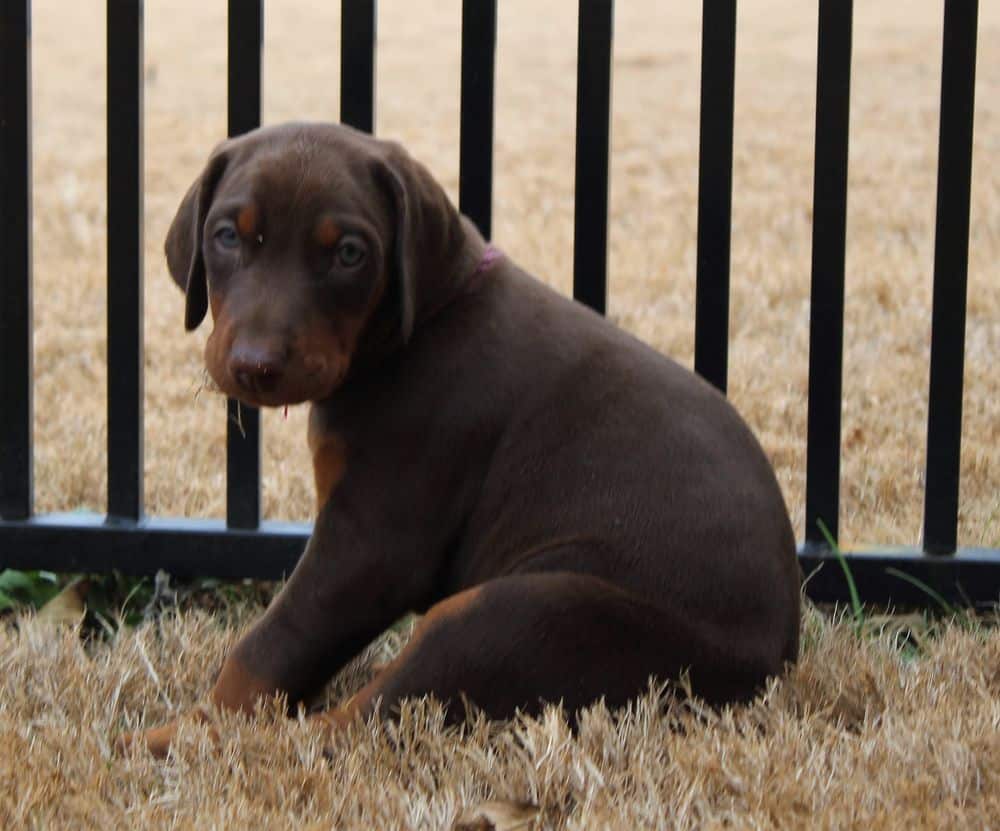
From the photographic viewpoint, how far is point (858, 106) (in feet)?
36.2

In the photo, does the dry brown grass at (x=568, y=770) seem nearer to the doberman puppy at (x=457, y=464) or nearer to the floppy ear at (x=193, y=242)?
the doberman puppy at (x=457, y=464)

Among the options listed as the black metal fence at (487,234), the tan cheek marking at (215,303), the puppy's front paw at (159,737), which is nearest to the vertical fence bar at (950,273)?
the black metal fence at (487,234)

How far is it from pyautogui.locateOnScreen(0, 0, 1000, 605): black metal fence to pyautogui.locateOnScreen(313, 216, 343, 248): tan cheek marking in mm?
1004

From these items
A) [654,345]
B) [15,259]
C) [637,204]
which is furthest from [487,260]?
[637,204]

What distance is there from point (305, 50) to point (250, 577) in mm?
10662

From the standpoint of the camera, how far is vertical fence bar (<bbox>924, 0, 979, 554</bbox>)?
3936 mm

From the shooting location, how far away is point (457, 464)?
Result: 3.28 metres

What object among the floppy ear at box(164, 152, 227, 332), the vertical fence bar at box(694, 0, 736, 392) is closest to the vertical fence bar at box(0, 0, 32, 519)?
the floppy ear at box(164, 152, 227, 332)

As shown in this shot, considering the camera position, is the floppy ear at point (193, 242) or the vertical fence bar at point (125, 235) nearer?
the floppy ear at point (193, 242)

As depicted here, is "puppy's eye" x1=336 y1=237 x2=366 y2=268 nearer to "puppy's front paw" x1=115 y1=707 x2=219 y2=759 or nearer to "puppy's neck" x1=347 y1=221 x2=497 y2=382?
"puppy's neck" x1=347 y1=221 x2=497 y2=382

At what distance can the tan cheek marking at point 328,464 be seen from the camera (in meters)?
3.29

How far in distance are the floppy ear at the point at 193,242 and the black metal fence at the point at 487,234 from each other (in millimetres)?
771

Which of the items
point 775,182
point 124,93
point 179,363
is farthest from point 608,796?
point 775,182

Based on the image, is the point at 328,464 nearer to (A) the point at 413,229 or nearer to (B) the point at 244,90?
(A) the point at 413,229
